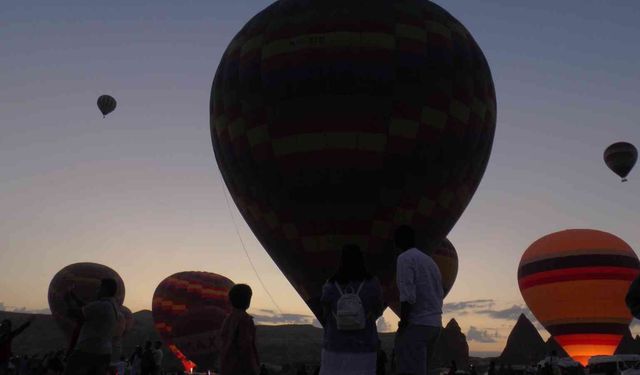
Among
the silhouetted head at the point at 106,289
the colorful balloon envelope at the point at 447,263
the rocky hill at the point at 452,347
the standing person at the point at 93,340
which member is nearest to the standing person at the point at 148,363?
the standing person at the point at 93,340

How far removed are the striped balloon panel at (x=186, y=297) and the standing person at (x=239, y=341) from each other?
3267 centimetres

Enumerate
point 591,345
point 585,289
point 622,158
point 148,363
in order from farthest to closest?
1. point 622,158
2. point 591,345
3. point 585,289
4. point 148,363

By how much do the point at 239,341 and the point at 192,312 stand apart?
30774mm

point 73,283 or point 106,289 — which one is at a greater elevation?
point 73,283

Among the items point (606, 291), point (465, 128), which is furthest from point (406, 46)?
point (606, 291)

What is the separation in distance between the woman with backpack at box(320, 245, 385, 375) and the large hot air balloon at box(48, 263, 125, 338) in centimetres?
3507

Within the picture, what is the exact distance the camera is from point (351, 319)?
5.96m

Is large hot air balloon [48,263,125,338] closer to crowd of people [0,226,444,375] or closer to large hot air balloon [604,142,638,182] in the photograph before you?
large hot air balloon [604,142,638,182]

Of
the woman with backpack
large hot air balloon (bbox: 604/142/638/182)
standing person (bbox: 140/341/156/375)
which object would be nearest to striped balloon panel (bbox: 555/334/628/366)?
large hot air balloon (bbox: 604/142/638/182)

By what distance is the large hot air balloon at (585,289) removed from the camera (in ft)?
110

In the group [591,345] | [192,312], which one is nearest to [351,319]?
[192,312]

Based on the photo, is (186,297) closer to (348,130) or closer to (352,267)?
(348,130)

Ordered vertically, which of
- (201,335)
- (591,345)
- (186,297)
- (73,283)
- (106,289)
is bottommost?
(106,289)

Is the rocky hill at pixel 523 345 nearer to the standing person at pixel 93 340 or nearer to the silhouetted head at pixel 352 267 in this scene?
the standing person at pixel 93 340
